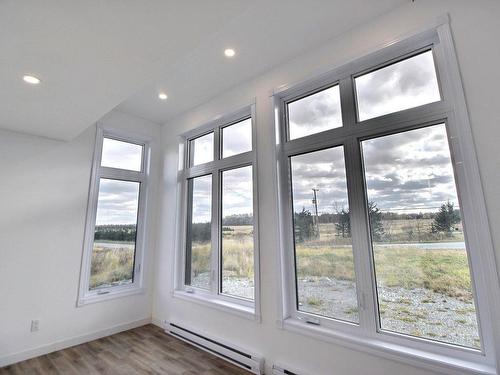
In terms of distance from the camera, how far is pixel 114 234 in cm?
398

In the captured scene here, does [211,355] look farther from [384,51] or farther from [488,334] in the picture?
[384,51]

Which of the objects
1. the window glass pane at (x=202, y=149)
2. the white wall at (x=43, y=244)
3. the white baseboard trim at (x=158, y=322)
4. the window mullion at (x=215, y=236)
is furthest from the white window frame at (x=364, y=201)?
the white wall at (x=43, y=244)

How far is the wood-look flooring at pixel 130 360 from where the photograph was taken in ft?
8.98

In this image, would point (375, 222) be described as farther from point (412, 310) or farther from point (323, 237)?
point (412, 310)

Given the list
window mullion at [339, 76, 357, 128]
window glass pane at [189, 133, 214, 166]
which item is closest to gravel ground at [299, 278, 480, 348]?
window mullion at [339, 76, 357, 128]

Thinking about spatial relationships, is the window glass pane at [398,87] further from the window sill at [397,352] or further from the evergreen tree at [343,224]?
the window sill at [397,352]

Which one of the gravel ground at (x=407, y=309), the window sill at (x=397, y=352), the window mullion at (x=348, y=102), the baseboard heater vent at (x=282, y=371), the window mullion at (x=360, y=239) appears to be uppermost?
the window mullion at (x=348, y=102)

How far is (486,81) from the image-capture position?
1812 mm

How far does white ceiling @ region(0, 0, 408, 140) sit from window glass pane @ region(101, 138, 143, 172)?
68cm

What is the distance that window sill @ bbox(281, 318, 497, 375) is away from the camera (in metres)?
1.70

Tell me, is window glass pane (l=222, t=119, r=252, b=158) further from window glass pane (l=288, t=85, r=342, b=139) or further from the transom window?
window glass pane (l=288, t=85, r=342, b=139)

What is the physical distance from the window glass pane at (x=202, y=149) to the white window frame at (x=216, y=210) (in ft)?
0.24

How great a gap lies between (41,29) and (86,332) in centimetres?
363

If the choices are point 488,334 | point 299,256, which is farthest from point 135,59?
Result: point 488,334
